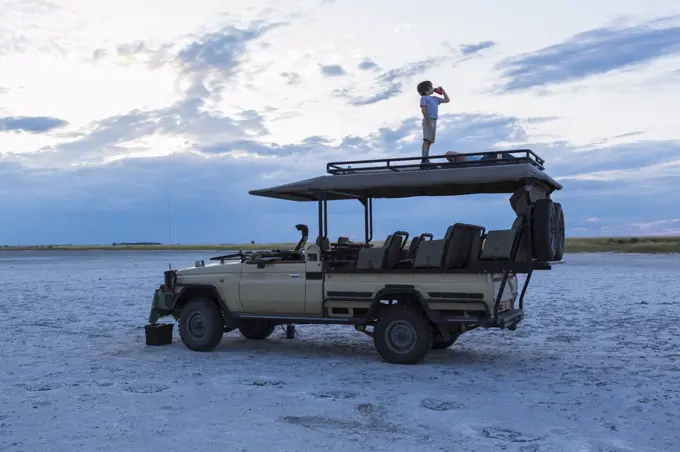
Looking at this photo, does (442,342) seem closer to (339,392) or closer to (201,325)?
(339,392)

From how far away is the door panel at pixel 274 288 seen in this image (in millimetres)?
10250

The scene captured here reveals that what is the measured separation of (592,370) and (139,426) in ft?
18.9

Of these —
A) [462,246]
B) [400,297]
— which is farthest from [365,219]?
[462,246]

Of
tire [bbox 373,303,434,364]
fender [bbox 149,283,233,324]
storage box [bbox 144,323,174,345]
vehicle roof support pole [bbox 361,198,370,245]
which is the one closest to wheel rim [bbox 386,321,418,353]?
tire [bbox 373,303,434,364]

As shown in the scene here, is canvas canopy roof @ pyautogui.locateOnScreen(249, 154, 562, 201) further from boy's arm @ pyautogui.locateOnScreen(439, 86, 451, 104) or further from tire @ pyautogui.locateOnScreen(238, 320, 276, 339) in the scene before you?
tire @ pyautogui.locateOnScreen(238, 320, 276, 339)

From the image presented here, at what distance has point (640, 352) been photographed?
412 inches

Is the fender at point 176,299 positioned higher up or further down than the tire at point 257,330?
higher up

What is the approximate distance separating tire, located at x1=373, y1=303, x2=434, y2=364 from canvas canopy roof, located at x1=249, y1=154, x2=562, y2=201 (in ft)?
5.67

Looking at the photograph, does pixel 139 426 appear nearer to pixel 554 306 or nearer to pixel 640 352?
pixel 640 352

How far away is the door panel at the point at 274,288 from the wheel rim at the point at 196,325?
0.78 m

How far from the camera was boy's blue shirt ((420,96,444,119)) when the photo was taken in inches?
419

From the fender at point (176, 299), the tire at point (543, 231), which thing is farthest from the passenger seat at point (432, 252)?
the fender at point (176, 299)

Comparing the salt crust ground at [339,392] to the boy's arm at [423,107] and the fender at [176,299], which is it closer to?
the fender at [176,299]

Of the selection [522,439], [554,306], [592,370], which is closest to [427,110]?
[592,370]
